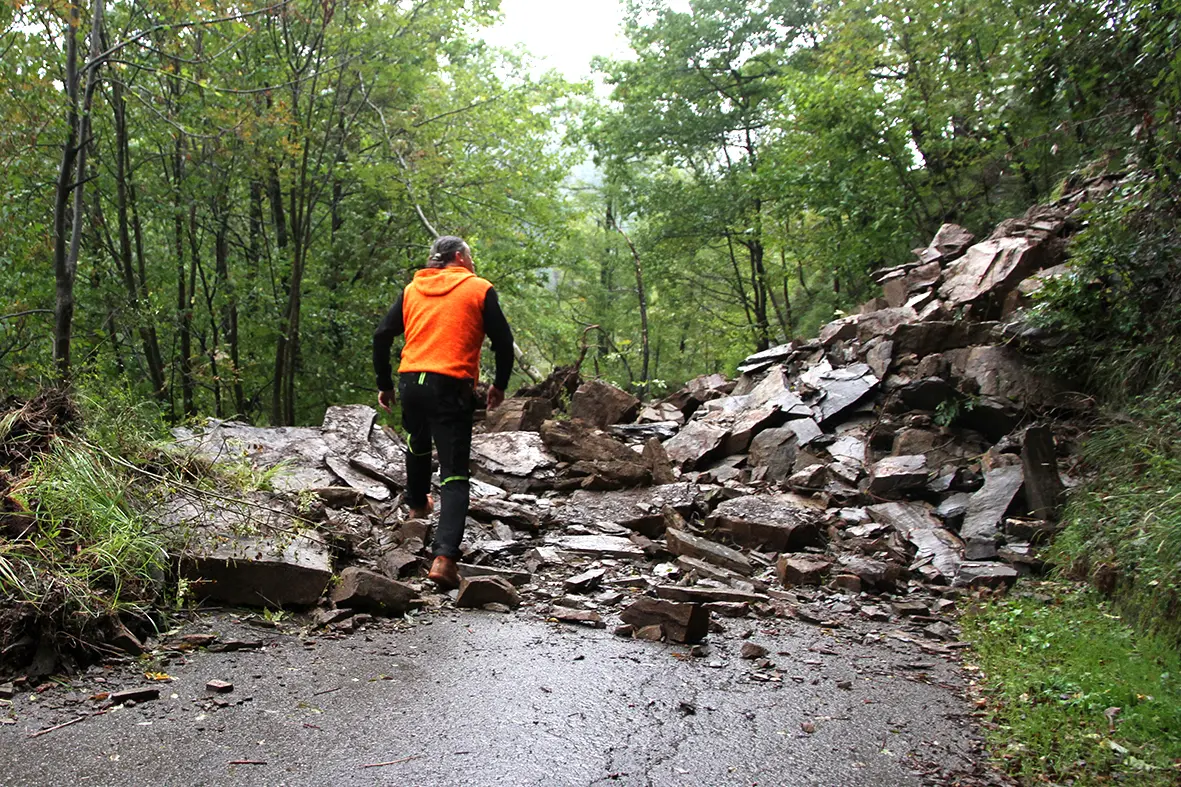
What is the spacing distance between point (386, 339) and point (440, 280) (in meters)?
0.74

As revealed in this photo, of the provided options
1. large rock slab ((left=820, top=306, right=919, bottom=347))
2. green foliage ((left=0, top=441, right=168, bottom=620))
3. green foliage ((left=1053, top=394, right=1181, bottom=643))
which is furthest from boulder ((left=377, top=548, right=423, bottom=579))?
large rock slab ((left=820, top=306, right=919, bottom=347))

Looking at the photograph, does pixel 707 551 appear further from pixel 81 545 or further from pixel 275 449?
pixel 81 545

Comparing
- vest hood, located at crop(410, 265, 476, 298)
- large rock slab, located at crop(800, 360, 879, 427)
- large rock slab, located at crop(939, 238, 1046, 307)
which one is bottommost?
large rock slab, located at crop(800, 360, 879, 427)

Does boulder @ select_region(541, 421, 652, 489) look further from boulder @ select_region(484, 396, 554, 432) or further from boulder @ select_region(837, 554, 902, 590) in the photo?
boulder @ select_region(837, 554, 902, 590)

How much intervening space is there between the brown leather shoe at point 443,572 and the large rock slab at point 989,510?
4.24 meters

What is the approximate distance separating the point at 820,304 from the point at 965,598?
56.7 ft

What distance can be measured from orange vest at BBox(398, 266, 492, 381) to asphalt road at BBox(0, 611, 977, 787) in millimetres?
1705

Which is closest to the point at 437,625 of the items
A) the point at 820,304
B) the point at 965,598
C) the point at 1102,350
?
the point at 965,598

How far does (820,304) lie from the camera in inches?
873

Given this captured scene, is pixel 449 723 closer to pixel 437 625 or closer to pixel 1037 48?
pixel 437 625

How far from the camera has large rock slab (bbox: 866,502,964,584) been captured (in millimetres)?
6402

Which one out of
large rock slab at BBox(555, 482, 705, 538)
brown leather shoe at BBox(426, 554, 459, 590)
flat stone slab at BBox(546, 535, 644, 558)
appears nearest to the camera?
brown leather shoe at BBox(426, 554, 459, 590)

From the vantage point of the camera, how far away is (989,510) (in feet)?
23.1

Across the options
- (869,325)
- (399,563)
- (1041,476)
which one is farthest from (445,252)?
(869,325)
